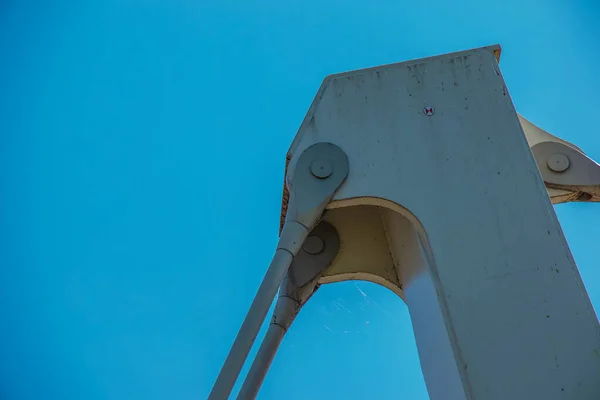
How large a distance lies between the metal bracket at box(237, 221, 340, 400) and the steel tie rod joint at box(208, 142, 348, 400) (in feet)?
6.66

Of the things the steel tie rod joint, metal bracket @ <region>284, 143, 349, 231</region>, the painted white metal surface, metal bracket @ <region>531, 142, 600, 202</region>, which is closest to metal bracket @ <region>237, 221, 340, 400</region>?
the painted white metal surface

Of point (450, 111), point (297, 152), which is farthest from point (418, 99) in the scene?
point (297, 152)

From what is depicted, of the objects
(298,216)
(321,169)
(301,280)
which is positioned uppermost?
(321,169)

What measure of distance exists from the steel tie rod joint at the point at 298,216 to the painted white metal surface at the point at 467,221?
149mm

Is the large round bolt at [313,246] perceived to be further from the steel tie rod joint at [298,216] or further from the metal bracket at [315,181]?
the metal bracket at [315,181]

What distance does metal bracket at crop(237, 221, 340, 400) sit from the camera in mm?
6824

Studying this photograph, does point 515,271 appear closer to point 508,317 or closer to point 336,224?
point 508,317

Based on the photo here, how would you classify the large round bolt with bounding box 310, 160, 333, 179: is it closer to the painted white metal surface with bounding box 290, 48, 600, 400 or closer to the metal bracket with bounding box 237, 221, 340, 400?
the painted white metal surface with bounding box 290, 48, 600, 400

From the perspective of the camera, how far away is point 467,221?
15.5 ft

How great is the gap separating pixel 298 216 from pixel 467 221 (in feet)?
5.67

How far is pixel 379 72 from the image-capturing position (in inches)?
230

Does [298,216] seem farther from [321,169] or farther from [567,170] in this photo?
[567,170]

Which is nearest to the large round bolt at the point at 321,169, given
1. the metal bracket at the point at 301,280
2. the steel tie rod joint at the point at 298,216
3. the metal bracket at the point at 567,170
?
the steel tie rod joint at the point at 298,216

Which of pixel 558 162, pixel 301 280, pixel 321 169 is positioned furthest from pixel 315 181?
pixel 558 162
